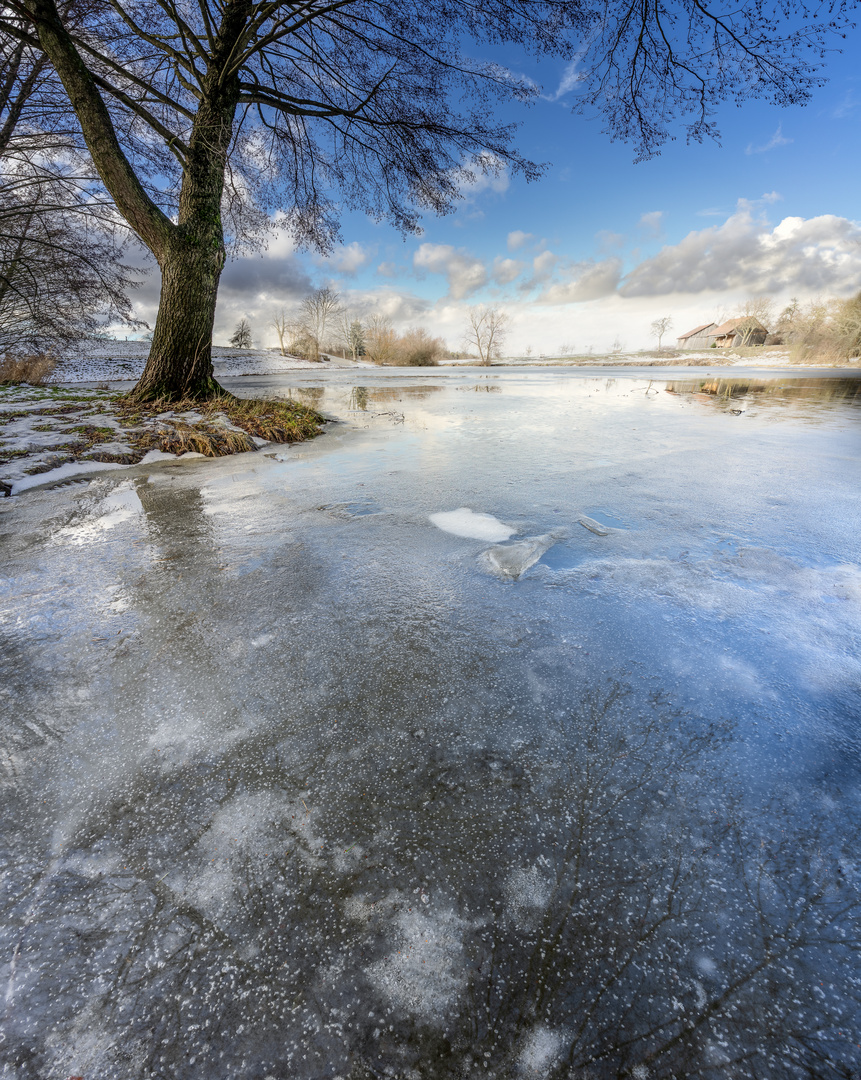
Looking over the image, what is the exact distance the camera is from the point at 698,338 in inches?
2790

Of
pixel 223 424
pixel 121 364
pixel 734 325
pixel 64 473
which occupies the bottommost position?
pixel 64 473

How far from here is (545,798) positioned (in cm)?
106

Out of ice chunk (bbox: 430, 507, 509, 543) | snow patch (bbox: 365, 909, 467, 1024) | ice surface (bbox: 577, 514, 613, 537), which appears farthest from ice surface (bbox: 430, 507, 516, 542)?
snow patch (bbox: 365, 909, 467, 1024)

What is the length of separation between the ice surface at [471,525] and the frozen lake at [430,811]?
22 centimetres

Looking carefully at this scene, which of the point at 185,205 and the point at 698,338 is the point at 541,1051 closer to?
the point at 185,205

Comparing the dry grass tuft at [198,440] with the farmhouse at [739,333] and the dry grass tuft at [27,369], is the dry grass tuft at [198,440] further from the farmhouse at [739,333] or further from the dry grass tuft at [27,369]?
the farmhouse at [739,333]

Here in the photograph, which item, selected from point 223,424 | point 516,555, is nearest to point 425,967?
point 516,555

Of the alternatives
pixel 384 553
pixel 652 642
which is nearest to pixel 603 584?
pixel 652 642

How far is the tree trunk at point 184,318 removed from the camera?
19.5 feet

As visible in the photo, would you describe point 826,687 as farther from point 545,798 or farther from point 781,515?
point 781,515

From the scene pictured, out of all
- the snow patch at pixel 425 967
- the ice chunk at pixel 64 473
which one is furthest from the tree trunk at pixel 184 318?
the snow patch at pixel 425 967

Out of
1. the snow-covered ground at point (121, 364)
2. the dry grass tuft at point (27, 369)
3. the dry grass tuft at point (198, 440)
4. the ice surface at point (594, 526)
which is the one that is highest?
the snow-covered ground at point (121, 364)

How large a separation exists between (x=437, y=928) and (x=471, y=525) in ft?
6.95

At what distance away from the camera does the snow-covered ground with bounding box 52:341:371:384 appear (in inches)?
696
